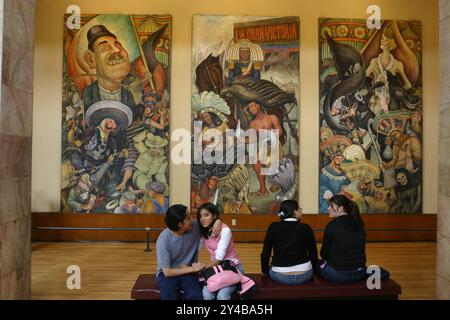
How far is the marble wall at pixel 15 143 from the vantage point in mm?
4570

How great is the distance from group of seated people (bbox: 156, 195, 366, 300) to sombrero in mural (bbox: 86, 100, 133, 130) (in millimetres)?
5797

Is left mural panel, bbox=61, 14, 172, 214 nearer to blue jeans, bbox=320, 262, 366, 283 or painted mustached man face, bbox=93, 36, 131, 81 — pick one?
painted mustached man face, bbox=93, 36, 131, 81

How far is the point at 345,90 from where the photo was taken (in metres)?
9.95

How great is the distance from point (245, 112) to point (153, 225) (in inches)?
133

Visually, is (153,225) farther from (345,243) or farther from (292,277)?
(345,243)

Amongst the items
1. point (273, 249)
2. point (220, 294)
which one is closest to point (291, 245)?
point (273, 249)

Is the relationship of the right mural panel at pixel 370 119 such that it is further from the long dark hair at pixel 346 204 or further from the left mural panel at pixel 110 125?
the long dark hair at pixel 346 204

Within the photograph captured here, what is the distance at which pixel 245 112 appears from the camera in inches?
389

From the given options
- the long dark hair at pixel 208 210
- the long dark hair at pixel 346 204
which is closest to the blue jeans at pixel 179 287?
the long dark hair at pixel 208 210

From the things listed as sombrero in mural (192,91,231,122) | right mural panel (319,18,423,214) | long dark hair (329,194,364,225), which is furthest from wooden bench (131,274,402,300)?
sombrero in mural (192,91,231,122)

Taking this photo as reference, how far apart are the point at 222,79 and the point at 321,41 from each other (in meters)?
2.51

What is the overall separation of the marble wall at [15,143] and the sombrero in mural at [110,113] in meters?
4.52

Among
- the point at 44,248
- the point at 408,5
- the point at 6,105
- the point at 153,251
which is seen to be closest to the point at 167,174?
the point at 153,251

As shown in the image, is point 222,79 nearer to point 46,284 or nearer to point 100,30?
point 100,30
